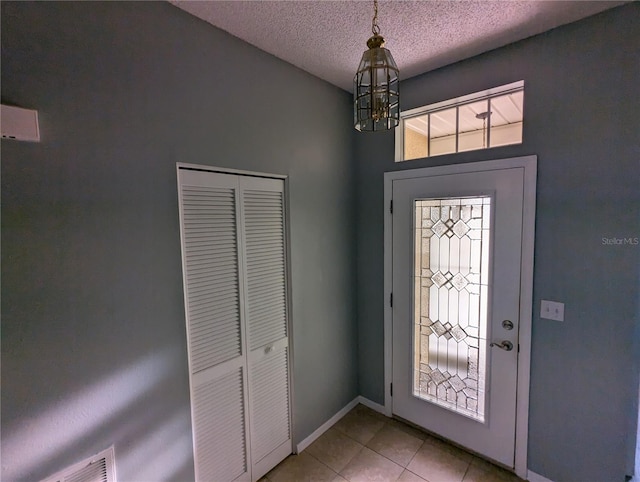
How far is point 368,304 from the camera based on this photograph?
258 cm

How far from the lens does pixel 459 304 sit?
205 centimetres

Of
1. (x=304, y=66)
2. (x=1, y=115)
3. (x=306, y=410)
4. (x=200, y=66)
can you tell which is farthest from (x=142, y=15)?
(x=306, y=410)

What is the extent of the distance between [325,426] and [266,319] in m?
1.18

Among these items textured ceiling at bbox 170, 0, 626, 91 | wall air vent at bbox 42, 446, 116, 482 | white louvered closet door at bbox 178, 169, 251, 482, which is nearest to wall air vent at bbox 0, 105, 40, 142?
white louvered closet door at bbox 178, 169, 251, 482

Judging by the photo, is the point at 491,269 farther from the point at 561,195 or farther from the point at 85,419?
the point at 85,419

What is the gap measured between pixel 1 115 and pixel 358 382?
288 centimetres

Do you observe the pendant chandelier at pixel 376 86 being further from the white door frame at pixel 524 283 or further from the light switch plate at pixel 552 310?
the light switch plate at pixel 552 310

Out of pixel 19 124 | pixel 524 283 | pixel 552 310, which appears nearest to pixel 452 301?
pixel 524 283

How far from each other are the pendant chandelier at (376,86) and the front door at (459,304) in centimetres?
122

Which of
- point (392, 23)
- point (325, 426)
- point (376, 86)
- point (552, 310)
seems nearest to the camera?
point (376, 86)

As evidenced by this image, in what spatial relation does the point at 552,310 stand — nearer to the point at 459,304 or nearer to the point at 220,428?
the point at 459,304

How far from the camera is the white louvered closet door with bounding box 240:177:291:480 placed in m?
1.79

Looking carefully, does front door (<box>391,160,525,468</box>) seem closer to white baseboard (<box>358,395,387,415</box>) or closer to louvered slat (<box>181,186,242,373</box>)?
white baseboard (<box>358,395,387,415</box>)

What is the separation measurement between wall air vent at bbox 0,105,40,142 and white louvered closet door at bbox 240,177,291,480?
895mm
